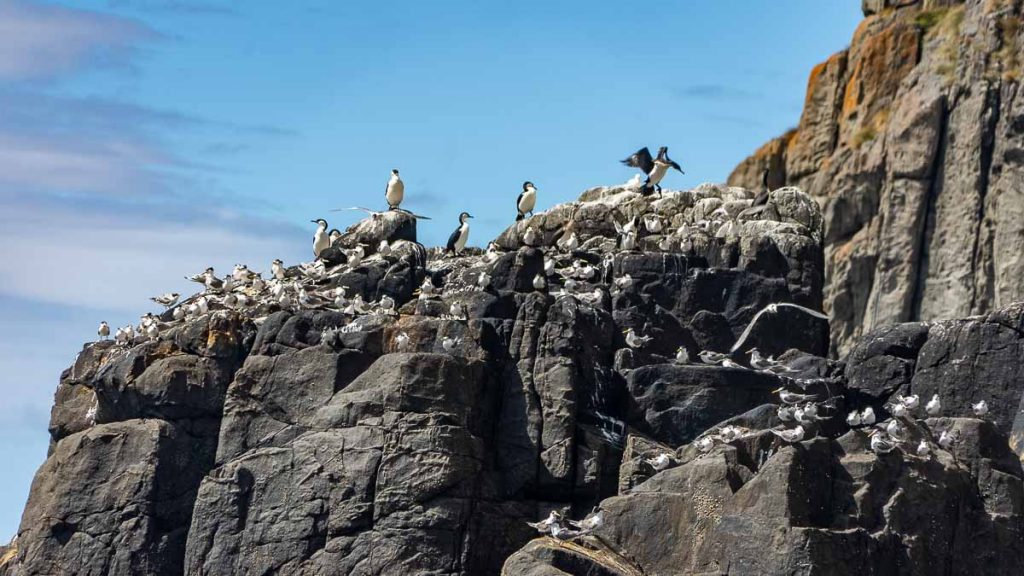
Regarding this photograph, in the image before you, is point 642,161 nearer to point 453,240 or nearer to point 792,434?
point 453,240

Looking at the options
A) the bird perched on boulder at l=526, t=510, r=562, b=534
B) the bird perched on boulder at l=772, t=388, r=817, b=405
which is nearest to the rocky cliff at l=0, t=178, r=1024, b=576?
the bird perched on boulder at l=772, t=388, r=817, b=405

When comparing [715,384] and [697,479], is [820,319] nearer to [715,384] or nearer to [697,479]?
[715,384]

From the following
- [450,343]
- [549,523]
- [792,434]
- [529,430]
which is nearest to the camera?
[792,434]

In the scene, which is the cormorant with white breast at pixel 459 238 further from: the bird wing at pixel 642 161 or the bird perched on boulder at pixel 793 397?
the bird perched on boulder at pixel 793 397

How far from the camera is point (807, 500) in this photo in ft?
140

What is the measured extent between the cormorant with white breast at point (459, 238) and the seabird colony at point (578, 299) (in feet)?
0.08

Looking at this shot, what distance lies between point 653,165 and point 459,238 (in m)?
5.02

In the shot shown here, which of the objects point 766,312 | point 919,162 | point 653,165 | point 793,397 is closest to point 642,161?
point 653,165

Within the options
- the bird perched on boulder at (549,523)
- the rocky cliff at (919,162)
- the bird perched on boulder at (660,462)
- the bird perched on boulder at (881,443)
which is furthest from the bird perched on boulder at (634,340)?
the rocky cliff at (919,162)

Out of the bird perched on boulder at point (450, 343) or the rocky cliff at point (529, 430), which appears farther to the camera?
the bird perched on boulder at point (450, 343)

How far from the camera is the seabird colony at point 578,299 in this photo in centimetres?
4562

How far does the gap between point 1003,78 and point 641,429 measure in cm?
3249

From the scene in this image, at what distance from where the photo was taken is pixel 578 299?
51.4 m

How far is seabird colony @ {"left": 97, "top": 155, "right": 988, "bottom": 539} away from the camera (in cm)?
4562
